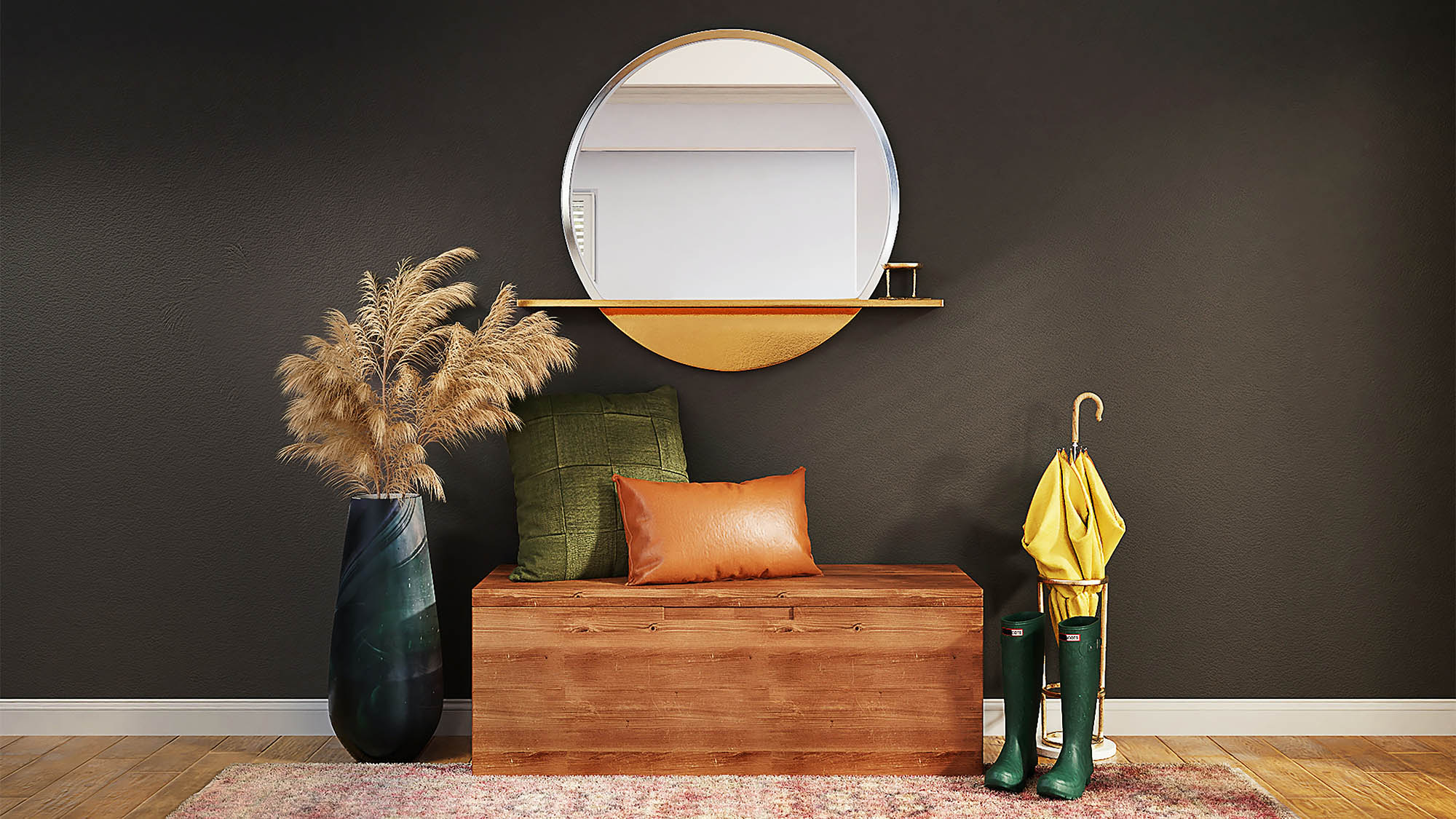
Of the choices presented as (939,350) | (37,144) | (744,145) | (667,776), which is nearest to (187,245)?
(37,144)

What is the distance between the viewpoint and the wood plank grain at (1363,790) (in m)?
2.41

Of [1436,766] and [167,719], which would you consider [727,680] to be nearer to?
[167,719]

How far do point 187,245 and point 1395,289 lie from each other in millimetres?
3661

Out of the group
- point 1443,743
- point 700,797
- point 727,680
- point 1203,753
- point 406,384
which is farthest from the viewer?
point 1443,743

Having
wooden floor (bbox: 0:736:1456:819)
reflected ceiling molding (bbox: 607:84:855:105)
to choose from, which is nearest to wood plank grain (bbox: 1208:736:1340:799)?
wooden floor (bbox: 0:736:1456:819)

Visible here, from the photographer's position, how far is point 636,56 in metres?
3.02

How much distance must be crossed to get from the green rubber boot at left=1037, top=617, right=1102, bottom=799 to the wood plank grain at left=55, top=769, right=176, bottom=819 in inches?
88.9

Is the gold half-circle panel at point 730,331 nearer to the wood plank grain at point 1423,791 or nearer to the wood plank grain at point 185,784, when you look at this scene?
the wood plank grain at point 185,784

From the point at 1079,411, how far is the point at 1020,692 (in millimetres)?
923

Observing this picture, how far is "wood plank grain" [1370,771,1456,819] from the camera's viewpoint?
2432mm

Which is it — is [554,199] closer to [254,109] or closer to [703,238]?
[703,238]

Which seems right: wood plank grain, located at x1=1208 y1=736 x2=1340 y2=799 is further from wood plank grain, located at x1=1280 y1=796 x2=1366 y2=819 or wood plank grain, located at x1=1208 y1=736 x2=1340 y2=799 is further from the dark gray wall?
the dark gray wall

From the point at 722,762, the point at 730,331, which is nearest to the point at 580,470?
the point at 730,331

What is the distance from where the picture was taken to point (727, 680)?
8.30ft
